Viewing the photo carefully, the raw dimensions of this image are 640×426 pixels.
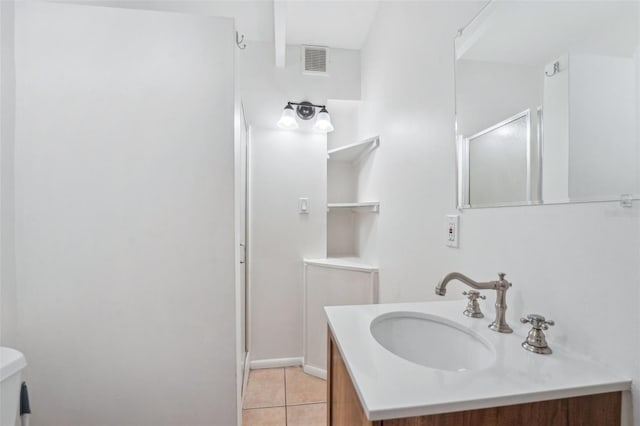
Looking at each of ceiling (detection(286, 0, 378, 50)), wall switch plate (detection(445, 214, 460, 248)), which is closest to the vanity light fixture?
ceiling (detection(286, 0, 378, 50))

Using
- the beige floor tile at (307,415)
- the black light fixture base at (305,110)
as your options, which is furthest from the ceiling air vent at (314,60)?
the beige floor tile at (307,415)

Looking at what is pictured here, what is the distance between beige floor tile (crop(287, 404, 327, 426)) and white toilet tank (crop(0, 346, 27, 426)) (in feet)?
4.14

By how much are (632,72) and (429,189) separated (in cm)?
79

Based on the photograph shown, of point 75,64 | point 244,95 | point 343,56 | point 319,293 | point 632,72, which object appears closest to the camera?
point 632,72

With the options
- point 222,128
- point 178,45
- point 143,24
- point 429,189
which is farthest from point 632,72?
point 143,24

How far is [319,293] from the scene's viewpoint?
210 centimetres

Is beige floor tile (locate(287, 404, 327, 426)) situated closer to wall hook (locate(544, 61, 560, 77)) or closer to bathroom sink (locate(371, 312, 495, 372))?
bathroom sink (locate(371, 312, 495, 372))

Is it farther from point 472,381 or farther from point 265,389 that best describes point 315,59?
point 265,389

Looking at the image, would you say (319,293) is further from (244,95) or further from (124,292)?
(244,95)

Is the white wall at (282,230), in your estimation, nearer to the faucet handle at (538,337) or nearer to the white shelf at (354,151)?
the white shelf at (354,151)

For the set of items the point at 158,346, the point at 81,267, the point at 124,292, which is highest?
the point at 81,267

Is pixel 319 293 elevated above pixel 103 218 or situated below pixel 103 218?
below

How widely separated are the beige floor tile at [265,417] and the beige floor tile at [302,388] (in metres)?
0.11

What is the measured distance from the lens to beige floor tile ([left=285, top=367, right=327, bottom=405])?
188 cm
